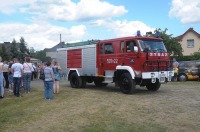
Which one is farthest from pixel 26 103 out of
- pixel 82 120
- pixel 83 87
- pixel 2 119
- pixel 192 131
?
pixel 192 131

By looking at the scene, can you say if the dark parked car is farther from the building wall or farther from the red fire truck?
the building wall

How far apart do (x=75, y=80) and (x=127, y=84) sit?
15.0 ft

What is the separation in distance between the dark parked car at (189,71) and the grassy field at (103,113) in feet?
31.9

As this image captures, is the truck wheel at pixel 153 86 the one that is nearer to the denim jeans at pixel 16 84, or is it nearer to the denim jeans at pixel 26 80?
the denim jeans at pixel 26 80

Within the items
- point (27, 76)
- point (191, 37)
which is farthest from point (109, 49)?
point (191, 37)

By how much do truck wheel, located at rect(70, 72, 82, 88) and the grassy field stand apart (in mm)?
3904

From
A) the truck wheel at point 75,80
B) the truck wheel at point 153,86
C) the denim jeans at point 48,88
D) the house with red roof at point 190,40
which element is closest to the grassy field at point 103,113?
the denim jeans at point 48,88

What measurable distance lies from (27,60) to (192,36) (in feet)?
159

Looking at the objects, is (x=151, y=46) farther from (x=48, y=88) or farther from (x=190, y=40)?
(x=190, y=40)

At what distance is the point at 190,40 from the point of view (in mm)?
61562

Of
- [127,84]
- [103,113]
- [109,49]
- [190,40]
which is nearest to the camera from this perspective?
[103,113]

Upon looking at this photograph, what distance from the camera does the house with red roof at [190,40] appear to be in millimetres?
60688

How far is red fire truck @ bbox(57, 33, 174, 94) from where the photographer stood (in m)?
15.4

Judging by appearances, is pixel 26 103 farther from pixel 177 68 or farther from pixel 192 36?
pixel 192 36
